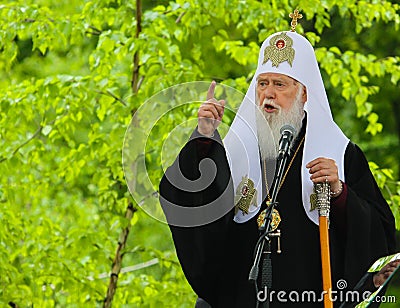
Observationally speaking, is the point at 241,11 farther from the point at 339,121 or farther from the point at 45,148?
the point at 339,121

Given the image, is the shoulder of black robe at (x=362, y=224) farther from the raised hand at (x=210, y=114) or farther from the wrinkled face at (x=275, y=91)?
the raised hand at (x=210, y=114)

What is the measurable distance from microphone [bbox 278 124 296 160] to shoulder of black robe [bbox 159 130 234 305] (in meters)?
0.36

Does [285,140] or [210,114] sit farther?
[210,114]

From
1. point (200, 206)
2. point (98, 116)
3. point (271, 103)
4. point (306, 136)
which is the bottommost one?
point (200, 206)

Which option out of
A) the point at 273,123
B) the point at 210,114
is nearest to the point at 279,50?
the point at 273,123

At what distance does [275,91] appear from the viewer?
13.2ft

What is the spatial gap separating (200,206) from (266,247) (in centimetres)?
31

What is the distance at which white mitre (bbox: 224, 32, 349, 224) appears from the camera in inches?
159

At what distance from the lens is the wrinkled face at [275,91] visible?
157 inches

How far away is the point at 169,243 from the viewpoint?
9.52 m

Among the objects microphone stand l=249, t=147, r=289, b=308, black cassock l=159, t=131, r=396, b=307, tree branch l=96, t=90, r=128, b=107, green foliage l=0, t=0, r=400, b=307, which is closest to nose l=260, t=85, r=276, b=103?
black cassock l=159, t=131, r=396, b=307

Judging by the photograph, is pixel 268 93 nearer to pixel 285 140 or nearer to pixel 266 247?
pixel 285 140

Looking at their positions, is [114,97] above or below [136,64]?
below

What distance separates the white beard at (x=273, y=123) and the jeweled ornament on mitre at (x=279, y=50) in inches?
5.3
